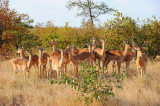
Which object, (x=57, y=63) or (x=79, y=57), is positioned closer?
(x=57, y=63)

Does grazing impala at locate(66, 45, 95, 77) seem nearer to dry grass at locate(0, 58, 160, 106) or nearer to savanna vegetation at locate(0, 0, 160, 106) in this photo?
savanna vegetation at locate(0, 0, 160, 106)

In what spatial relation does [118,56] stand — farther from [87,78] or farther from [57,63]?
[87,78]

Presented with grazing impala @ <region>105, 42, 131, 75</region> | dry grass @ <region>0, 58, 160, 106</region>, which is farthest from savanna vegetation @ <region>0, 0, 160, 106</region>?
grazing impala @ <region>105, 42, 131, 75</region>

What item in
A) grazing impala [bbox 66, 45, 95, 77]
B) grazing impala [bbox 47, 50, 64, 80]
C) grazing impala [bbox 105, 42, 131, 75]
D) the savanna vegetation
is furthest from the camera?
grazing impala [bbox 105, 42, 131, 75]

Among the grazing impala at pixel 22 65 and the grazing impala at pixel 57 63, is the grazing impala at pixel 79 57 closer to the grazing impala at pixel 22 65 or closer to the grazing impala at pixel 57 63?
the grazing impala at pixel 57 63

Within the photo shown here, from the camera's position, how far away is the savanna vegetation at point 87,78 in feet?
18.1

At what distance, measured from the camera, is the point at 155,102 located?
5.76 metres

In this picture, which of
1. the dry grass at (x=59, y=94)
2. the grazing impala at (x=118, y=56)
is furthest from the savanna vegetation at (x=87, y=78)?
the grazing impala at (x=118, y=56)

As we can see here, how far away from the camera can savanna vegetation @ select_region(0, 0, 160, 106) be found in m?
5.53

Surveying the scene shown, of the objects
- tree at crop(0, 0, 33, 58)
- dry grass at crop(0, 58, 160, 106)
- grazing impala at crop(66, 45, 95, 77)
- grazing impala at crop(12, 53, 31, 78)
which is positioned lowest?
dry grass at crop(0, 58, 160, 106)

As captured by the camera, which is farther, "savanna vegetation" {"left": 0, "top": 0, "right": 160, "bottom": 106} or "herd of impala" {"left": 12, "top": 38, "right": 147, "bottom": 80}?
"herd of impala" {"left": 12, "top": 38, "right": 147, "bottom": 80}

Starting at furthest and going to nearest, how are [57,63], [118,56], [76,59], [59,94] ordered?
A: [118,56] → [76,59] → [57,63] → [59,94]

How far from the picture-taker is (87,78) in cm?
531

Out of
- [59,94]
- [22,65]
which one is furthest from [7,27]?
[59,94]
